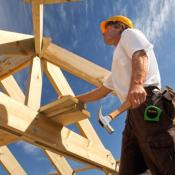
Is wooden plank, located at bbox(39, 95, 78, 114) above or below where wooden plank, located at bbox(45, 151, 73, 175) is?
above

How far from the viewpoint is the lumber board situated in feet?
9.93

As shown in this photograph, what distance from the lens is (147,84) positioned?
238cm

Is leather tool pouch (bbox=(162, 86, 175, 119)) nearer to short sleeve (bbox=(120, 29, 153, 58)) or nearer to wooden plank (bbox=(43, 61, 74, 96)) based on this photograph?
short sleeve (bbox=(120, 29, 153, 58))

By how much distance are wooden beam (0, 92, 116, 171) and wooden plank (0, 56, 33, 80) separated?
1076mm

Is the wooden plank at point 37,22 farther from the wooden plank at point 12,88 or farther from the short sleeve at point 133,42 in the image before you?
the short sleeve at point 133,42

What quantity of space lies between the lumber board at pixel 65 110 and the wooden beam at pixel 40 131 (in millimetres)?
72

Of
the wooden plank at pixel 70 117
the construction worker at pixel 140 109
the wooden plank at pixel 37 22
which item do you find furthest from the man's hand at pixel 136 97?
the wooden plank at pixel 37 22

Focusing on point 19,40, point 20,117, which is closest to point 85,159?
point 20,117

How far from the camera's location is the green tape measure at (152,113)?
86.8 inches

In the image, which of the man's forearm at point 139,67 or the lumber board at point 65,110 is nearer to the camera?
the man's forearm at point 139,67

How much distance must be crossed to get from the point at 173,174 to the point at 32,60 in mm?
2416

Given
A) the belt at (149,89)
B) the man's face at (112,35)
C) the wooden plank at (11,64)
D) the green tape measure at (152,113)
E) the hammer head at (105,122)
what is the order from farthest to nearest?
1. the wooden plank at (11,64)
2. the man's face at (112,35)
3. the belt at (149,89)
4. the green tape measure at (152,113)
5. the hammer head at (105,122)

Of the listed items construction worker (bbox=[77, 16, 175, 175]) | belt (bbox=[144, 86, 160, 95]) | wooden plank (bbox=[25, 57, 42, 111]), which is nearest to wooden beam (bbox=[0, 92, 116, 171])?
wooden plank (bbox=[25, 57, 42, 111])

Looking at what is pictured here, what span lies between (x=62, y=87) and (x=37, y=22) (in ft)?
3.81
